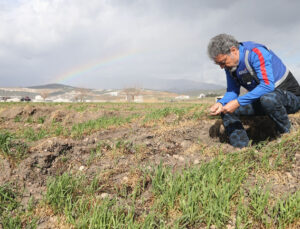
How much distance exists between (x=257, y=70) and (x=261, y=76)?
0.31 feet

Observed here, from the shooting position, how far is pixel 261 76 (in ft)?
9.45

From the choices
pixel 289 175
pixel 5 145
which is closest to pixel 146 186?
pixel 289 175

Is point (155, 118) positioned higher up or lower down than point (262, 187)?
higher up

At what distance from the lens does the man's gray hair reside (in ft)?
9.60

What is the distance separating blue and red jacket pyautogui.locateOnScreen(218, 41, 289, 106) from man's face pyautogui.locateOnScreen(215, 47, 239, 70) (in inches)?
2.1

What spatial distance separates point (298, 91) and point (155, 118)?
274 centimetres

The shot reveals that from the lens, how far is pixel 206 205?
6.00 feet

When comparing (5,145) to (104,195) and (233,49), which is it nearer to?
(104,195)

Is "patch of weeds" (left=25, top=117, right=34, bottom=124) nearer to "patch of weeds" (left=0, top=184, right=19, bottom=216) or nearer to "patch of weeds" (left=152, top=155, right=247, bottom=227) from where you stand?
"patch of weeds" (left=0, top=184, right=19, bottom=216)

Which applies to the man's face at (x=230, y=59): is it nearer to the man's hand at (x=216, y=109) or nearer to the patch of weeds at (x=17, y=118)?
the man's hand at (x=216, y=109)

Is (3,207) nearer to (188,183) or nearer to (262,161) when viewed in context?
(188,183)

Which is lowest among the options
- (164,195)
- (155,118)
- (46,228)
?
(46,228)

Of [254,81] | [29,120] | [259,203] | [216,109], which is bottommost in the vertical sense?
[259,203]

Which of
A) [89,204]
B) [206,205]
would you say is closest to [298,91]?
[206,205]
